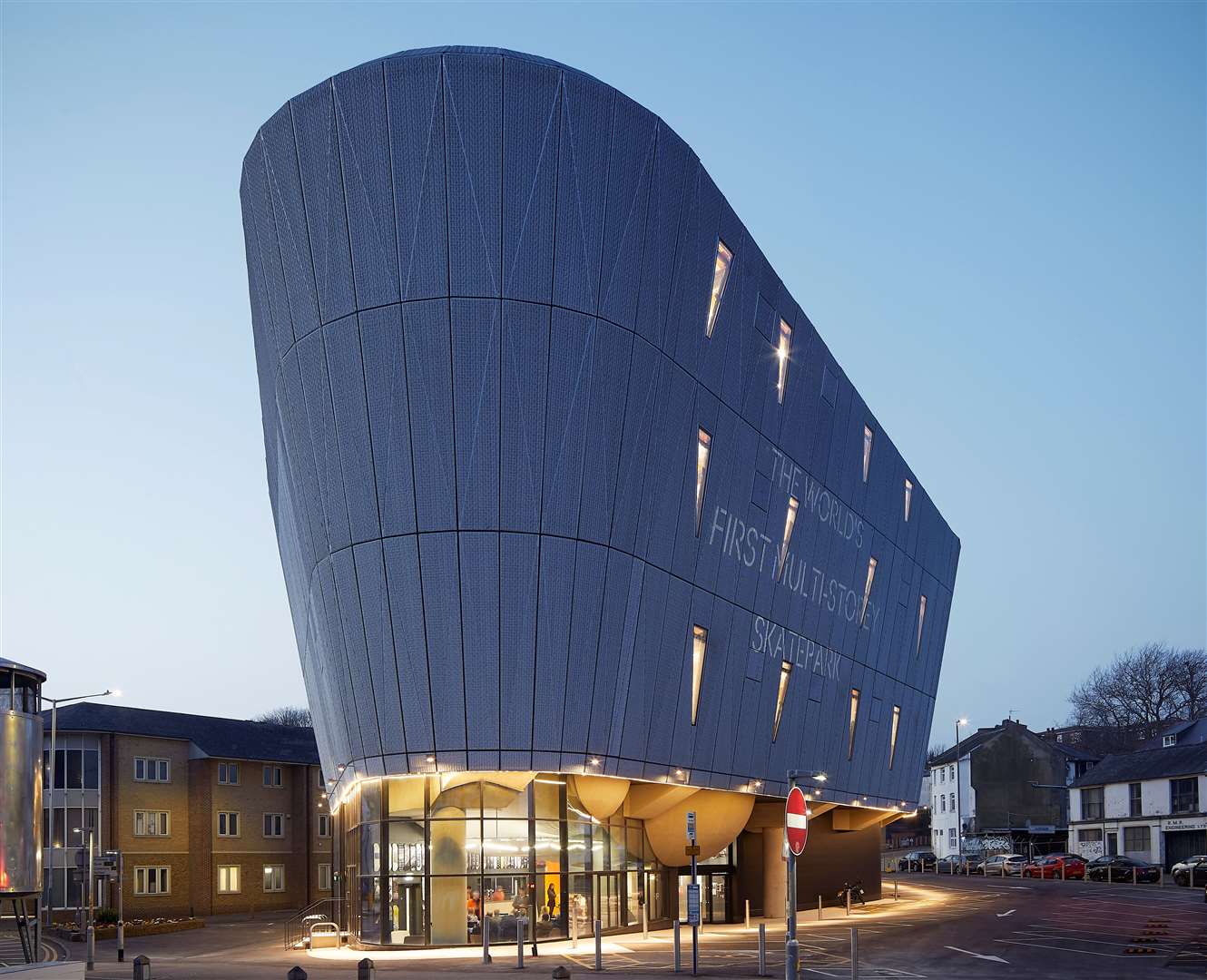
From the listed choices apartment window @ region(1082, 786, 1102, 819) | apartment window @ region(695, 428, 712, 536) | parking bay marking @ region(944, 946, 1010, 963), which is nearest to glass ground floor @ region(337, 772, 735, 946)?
apartment window @ region(695, 428, 712, 536)

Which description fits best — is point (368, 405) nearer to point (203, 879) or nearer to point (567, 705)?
point (567, 705)

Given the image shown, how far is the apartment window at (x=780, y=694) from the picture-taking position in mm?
50906

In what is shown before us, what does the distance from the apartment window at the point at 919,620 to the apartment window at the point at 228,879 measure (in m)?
38.9

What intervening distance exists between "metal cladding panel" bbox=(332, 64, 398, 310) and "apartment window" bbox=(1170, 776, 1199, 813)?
73.0 meters

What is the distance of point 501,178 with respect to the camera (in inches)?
1457

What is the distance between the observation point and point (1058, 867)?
288 feet

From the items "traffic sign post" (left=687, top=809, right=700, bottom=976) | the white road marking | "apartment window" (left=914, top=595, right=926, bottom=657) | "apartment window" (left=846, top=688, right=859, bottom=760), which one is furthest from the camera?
"apartment window" (left=914, top=595, right=926, bottom=657)

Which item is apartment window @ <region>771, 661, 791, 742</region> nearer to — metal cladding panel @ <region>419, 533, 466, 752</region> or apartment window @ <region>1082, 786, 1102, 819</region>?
metal cladding panel @ <region>419, 533, 466, 752</region>

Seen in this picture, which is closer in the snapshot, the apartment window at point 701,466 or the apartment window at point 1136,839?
the apartment window at point 701,466

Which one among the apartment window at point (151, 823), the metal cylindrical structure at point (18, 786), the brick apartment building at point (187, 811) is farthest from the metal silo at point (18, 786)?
the apartment window at point (151, 823)

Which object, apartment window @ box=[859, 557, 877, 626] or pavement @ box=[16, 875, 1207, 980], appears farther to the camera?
apartment window @ box=[859, 557, 877, 626]

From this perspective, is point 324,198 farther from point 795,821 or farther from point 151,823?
point 151,823

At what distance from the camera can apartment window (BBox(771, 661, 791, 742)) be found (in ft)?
167

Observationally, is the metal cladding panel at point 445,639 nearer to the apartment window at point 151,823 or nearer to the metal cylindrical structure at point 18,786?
the metal cylindrical structure at point 18,786
